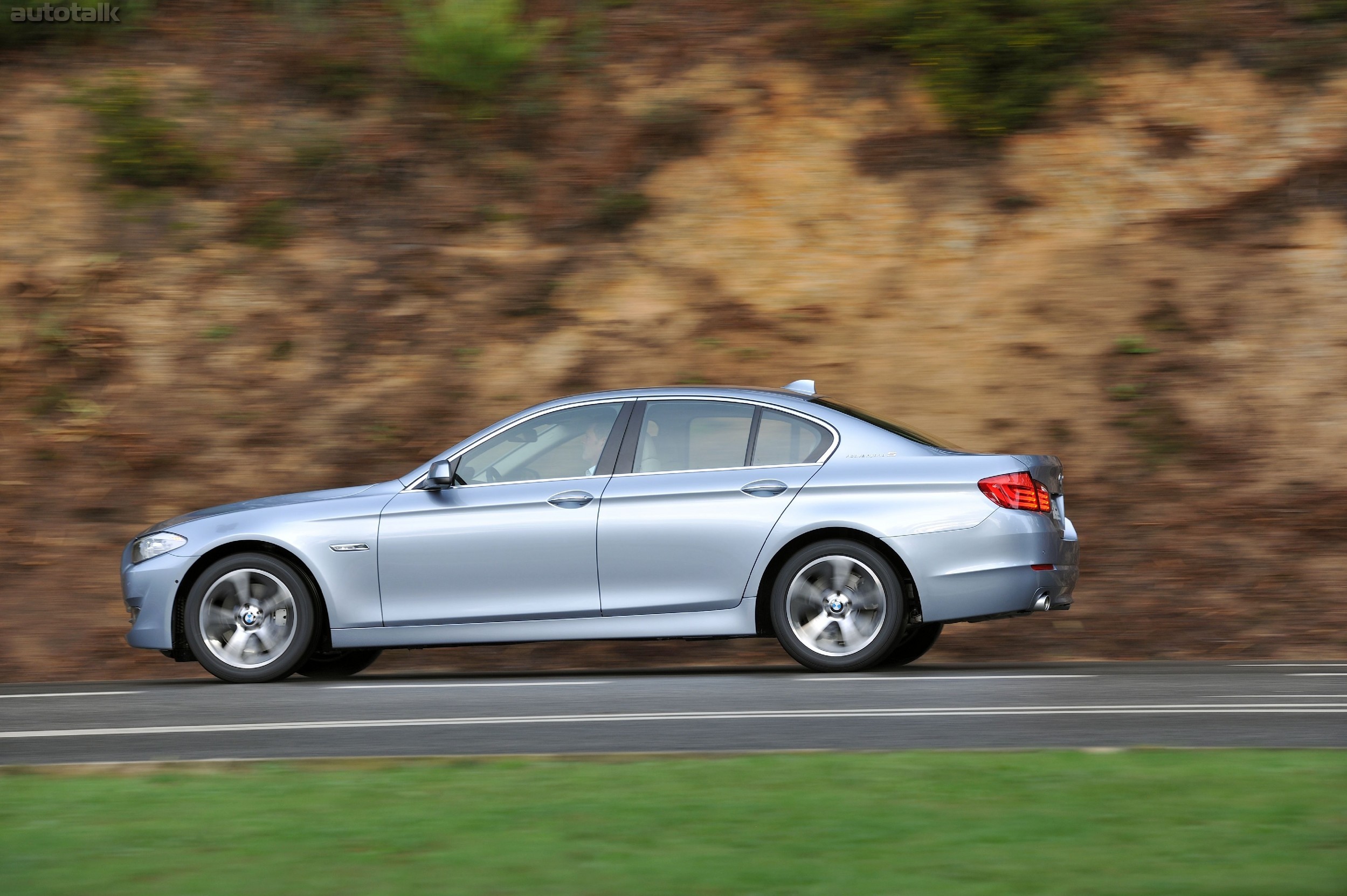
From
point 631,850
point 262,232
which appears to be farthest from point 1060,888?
point 262,232

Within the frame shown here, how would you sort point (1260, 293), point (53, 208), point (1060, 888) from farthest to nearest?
point (53, 208), point (1260, 293), point (1060, 888)

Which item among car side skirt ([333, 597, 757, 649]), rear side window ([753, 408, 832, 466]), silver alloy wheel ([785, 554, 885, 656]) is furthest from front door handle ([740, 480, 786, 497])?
car side skirt ([333, 597, 757, 649])

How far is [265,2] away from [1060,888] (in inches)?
702

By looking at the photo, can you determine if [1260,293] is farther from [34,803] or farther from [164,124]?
[34,803]

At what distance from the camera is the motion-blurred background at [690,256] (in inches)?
543

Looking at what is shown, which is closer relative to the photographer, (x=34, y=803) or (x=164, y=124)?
(x=34, y=803)

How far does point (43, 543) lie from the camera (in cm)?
1408

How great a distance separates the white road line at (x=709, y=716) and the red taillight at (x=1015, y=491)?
1810mm

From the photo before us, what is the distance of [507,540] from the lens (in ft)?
31.6

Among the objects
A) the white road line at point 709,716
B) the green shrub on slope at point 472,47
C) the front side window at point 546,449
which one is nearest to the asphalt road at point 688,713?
the white road line at point 709,716

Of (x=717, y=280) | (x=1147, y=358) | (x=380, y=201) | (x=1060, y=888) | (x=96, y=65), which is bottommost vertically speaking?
(x=1060, y=888)

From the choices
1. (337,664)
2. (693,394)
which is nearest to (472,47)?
(337,664)

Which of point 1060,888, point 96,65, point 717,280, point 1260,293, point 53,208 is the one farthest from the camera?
point 96,65

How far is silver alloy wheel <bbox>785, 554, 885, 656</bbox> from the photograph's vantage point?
31.0 ft
